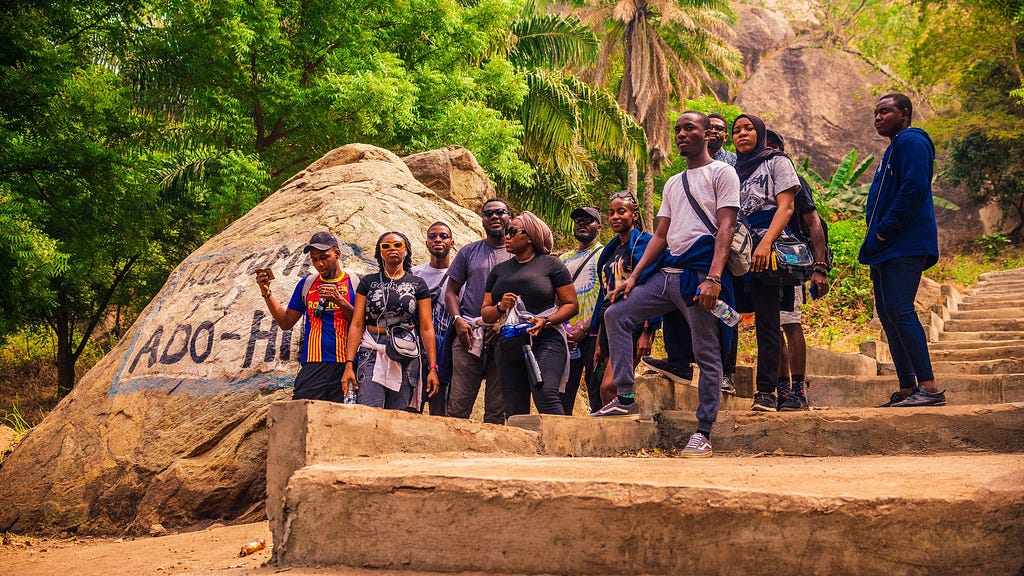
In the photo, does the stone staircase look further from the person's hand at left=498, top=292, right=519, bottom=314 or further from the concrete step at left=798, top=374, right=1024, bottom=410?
the concrete step at left=798, top=374, right=1024, bottom=410

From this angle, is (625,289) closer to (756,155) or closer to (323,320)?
(756,155)

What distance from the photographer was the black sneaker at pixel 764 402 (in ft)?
18.0

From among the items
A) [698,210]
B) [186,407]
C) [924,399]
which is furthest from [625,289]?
[186,407]

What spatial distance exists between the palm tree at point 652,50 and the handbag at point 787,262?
20.5 metres

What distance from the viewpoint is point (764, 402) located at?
5.53 metres

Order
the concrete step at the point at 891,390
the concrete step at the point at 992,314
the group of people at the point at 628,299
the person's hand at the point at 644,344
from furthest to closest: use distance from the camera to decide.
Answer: the concrete step at the point at 992,314, the concrete step at the point at 891,390, the person's hand at the point at 644,344, the group of people at the point at 628,299

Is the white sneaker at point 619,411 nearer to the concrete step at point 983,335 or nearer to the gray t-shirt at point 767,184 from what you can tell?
the gray t-shirt at point 767,184

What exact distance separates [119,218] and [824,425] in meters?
10.00

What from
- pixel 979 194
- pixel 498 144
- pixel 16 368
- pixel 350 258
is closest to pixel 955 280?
pixel 979 194

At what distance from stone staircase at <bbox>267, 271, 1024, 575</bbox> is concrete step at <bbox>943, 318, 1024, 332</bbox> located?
902cm

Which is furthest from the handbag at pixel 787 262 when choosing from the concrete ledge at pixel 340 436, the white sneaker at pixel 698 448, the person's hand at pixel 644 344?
the concrete ledge at pixel 340 436

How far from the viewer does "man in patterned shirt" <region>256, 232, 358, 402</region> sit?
19.8 feet

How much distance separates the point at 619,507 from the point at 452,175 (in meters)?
8.99

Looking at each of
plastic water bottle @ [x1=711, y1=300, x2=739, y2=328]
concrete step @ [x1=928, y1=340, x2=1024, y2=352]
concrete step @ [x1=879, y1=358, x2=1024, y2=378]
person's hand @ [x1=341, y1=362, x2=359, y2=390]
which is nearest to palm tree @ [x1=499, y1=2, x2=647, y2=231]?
concrete step @ [x1=928, y1=340, x2=1024, y2=352]
